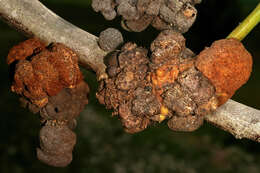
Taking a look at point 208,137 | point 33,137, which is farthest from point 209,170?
point 33,137

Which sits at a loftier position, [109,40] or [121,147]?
[109,40]

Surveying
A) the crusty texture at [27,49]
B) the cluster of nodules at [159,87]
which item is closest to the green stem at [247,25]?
the cluster of nodules at [159,87]

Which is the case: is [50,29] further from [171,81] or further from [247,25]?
[247,25]

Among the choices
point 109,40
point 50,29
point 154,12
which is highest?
point 154,12

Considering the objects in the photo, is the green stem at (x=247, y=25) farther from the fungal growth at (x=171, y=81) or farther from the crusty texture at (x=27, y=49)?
the crusty texture at (x=27, y=49)

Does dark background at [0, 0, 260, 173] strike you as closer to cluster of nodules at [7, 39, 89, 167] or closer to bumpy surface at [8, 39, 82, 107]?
cluster of nodules at [7, 39, 89, 167]

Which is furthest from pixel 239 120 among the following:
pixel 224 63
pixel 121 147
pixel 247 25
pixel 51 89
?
pixel 121 147

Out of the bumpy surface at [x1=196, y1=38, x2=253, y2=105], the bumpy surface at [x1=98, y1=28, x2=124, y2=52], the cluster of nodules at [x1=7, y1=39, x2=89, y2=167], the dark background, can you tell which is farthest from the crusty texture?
Result: the dark background
